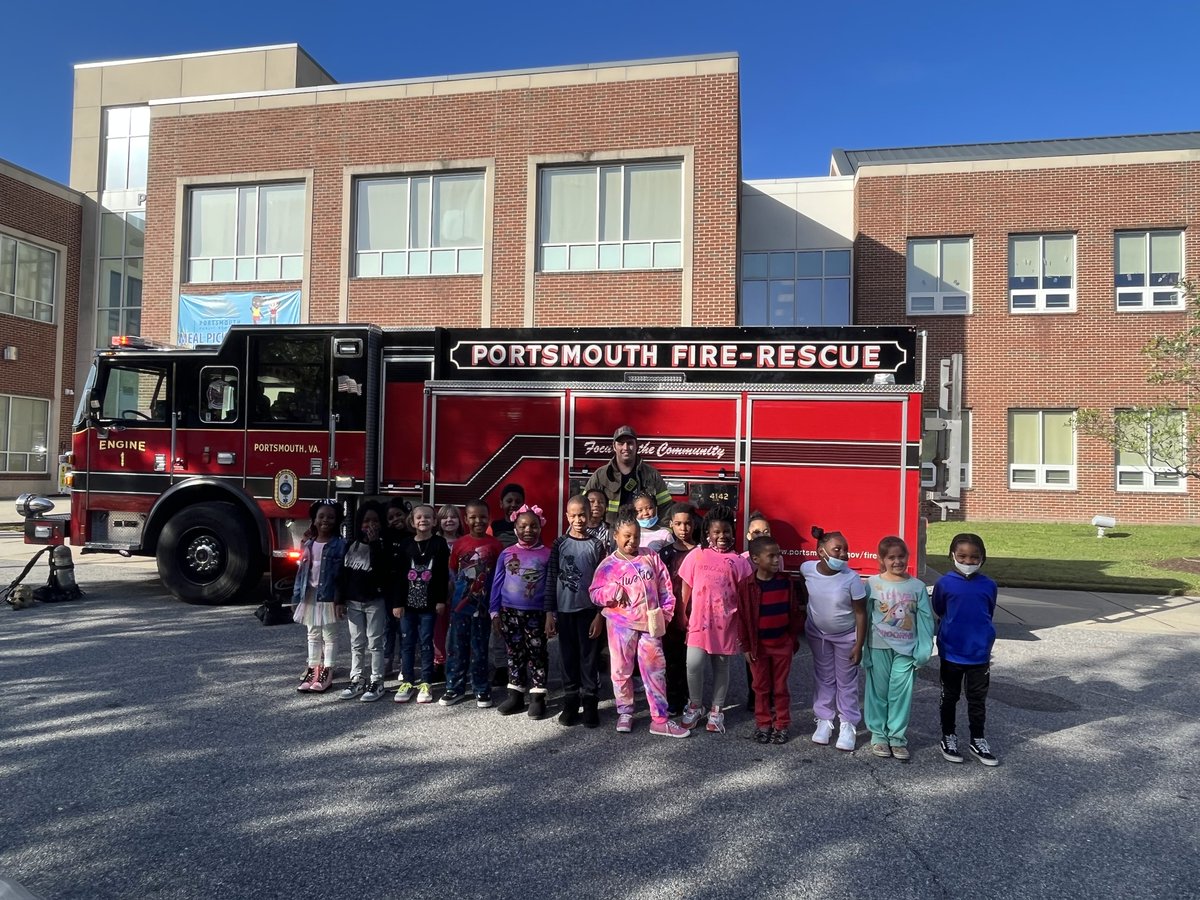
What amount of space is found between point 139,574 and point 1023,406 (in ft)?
61.6

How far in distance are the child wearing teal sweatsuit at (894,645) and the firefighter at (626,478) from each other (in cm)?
203

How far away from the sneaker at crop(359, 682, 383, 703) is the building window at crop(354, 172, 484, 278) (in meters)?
11.8

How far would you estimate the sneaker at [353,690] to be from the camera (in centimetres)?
520

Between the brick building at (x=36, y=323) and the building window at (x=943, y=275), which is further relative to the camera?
the brick building at (x=36, y=323)

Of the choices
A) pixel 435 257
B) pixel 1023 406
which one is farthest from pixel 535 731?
pixel 1023 406

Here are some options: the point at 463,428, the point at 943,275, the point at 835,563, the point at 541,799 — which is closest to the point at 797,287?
the point at 943,275

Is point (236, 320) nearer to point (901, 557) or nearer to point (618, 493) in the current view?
point (618, 493)

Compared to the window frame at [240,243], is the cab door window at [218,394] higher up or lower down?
lower down

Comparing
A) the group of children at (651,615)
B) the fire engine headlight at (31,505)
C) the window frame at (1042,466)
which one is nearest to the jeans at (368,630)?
the group of children at (651,615)

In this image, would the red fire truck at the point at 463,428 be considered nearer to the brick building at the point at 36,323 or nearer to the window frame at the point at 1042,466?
the window frame at the point at 1042,466

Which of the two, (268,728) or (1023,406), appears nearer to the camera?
(268,728)

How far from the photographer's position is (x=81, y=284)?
24391mm

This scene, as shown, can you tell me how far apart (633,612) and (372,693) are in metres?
1.97

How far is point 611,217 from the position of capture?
1520 cm
